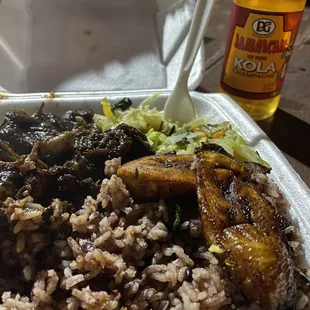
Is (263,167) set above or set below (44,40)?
above

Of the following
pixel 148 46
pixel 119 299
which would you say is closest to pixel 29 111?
pixel 119 299

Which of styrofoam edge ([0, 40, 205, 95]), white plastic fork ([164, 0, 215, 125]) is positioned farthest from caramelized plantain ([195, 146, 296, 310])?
styrofoam edge ([0, 40, 205, 95])

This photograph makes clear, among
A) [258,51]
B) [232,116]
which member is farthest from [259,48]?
[232,116]

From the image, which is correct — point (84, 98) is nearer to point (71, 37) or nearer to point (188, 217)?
point (188, 217)

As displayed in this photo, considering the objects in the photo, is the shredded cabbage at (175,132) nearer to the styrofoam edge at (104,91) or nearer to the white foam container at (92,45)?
the styrofoam edge at (104,91)

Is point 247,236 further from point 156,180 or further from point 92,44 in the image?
point 92,44

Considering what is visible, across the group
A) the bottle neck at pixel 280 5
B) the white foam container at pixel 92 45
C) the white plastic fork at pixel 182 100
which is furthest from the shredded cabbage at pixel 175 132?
the bottle neck at pixel 280 5
